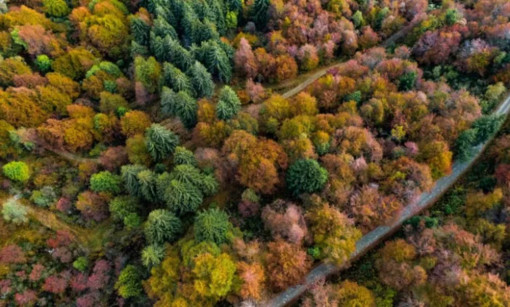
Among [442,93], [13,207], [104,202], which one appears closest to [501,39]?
[442,93]

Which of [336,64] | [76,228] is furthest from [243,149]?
[336,64]

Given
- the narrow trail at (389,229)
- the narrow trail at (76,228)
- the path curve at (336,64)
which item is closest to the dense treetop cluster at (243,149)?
the narrow trail at (76,228)

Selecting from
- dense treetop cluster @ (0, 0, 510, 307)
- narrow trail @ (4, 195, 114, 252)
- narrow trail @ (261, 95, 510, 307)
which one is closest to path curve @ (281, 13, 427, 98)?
dense treetop cluster @ (0, 0, 510, 307)

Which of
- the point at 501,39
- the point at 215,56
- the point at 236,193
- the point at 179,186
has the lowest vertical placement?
the point at 236,193

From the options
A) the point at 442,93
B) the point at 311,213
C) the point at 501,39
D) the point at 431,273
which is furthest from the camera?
the point at 501,39

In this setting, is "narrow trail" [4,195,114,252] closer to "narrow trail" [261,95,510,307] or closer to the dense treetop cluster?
the dense treetop cluster

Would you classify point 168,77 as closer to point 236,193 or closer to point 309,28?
point 236,193

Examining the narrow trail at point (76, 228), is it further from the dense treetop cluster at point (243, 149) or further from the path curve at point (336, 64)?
the path curve at point (336, 64)

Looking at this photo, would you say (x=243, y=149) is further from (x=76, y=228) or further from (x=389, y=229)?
(x=76, y=228)
